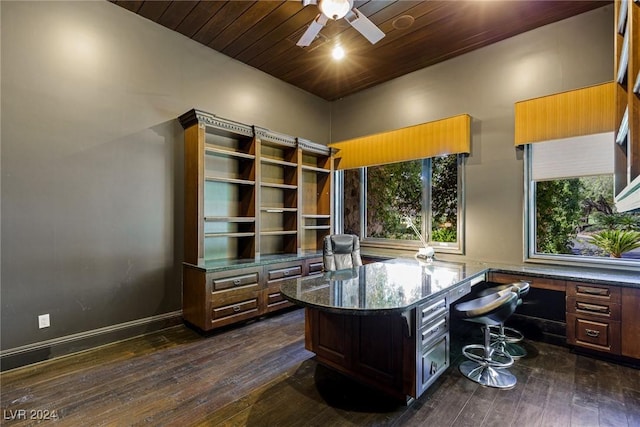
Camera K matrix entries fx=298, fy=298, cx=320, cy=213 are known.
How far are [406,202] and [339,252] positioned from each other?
5.99ft

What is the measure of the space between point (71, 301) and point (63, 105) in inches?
73.6

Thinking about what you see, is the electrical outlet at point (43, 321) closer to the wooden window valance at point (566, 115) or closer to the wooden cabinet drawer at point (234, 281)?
the wooden cabinet drawer at point (234, 281)

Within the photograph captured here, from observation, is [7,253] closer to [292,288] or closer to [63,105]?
[63,105]

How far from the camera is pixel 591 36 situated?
3.09 metres

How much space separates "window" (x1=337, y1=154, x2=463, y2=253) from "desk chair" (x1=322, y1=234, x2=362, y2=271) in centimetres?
143

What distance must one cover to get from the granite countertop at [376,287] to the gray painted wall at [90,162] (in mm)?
1996

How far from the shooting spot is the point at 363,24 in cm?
267

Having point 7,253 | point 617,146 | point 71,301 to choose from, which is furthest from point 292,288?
point 7,253

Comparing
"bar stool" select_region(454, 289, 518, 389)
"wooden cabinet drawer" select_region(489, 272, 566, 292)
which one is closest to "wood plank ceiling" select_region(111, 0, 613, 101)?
"wooden cabinet drawer" select_region(489, 272, 566, 292)

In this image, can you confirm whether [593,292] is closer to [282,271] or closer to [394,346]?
[394,346]

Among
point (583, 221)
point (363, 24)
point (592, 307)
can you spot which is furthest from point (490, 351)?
point (363, 24)

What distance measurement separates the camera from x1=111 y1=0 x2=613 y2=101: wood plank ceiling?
3053mm

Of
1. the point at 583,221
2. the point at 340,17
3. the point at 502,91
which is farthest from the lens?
the point at 502,91

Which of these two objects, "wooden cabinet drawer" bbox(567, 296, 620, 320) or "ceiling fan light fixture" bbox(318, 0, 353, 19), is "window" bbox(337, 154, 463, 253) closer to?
"wooden cabinet drawer" bbox(567, 296, 620, 320)
